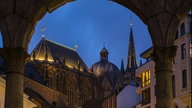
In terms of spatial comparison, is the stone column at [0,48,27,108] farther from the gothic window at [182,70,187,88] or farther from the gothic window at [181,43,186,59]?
the gothic window at [181,43,186,59]

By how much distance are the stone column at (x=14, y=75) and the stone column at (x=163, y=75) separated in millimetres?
4807

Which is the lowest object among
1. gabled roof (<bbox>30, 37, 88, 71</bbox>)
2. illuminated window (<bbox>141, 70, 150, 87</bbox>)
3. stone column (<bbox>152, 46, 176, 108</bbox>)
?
stone column (<bbox>152, 46, 176, 108</bbox>)

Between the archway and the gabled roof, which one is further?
the gabled roof

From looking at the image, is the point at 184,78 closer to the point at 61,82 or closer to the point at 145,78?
the point at 145,78

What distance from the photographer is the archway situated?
1709 cm

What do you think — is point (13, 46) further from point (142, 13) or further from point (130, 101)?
point (130, 101)

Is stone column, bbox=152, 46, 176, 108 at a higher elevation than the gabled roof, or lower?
lower

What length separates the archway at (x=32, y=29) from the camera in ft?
56.1

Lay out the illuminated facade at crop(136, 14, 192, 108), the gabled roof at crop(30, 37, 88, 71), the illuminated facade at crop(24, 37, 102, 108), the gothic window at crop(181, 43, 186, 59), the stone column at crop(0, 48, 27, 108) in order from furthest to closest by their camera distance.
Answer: the gabled roof at crop(30, 37, 88, 71)
the illuminated facade at crop(24, 37, 102, 108)
the gothic window at crop(181, 43, 186, 59)
the illuminated facade at crop(136, 14, 192, 108)
the stone column at crop(0, 48, 27, 108)

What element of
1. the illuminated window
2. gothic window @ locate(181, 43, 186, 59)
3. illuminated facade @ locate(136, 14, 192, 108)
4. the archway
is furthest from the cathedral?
the archway

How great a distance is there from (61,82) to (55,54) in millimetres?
12816

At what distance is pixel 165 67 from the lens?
55.8ft

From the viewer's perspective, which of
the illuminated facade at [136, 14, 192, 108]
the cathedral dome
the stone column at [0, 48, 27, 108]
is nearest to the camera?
the stone column at [0, 48, 27, 108]

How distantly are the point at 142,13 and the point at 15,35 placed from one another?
474cm
